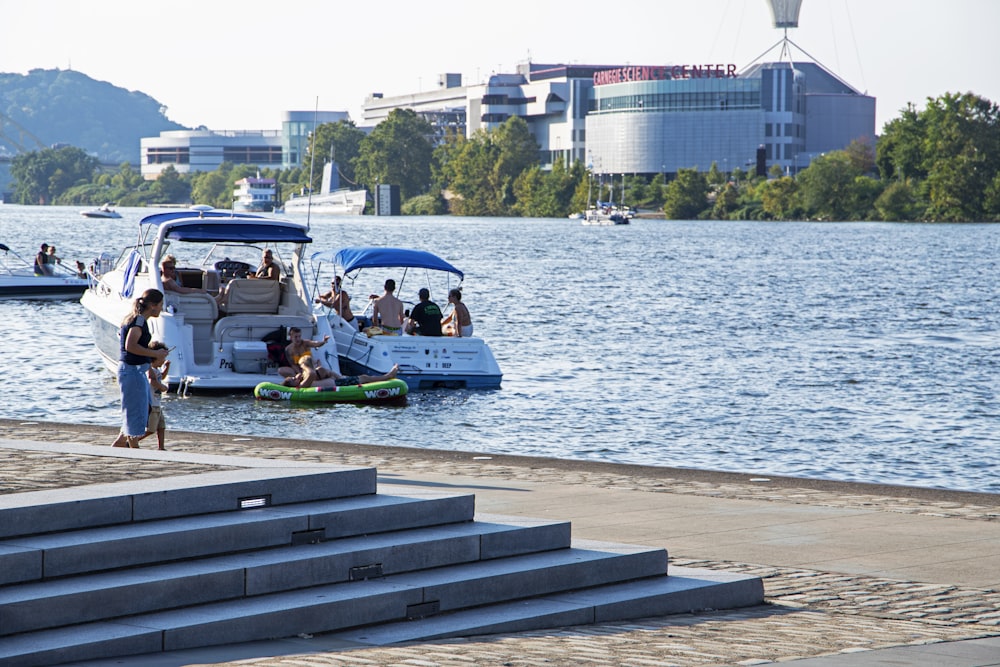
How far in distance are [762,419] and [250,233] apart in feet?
33.4

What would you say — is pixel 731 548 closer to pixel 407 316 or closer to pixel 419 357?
pixel 419 357

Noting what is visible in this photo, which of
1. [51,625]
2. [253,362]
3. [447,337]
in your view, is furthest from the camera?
[447,337]

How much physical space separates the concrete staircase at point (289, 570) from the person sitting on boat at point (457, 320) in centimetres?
2011

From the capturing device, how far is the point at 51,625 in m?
7.58

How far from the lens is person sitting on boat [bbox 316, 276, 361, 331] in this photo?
31.0 meters

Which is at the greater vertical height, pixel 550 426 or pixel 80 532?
pixel 80 532

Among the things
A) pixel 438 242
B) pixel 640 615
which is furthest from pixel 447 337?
pixel 438 242

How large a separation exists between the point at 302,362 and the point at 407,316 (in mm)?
5464

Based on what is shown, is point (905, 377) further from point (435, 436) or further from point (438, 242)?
point (438, 242)

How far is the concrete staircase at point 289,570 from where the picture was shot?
7.71 m

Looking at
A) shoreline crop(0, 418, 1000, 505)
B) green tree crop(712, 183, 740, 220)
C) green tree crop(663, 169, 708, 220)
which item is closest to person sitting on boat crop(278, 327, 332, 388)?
shoreline crop(0, 418, 1000, 505)

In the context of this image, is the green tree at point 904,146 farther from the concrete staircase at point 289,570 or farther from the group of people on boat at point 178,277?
the concrete staircase at point 289,570

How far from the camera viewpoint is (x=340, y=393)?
2616 centimetres

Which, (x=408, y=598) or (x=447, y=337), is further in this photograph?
(x=447, y=337)
